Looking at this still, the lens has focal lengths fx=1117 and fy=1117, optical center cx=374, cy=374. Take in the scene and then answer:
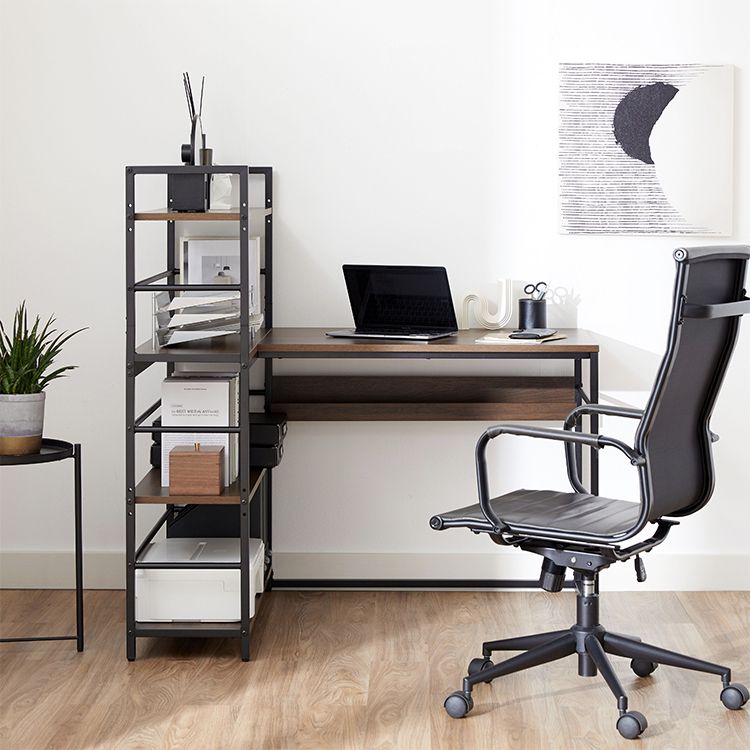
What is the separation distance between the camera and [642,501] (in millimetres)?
2639

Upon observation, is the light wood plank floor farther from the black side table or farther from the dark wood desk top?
the dark wood desk top

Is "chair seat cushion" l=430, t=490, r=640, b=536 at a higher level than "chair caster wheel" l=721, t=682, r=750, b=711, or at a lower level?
higher

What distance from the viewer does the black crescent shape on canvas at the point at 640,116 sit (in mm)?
3656

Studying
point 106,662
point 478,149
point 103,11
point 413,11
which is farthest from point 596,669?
point 103,11

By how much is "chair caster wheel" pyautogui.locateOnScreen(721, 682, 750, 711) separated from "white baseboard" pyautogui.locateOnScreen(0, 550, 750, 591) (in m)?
0.98

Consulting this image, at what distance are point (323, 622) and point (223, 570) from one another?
1.55 ft

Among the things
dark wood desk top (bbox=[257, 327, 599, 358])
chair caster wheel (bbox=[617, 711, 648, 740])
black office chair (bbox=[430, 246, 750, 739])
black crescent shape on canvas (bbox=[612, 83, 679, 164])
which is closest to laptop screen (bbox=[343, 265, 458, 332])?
dark wood desk top (bbox=[257, 327, 599, 358])

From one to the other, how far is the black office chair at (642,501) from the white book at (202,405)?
0.75 metres

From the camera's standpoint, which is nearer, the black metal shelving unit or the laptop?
the black metal shelving unit

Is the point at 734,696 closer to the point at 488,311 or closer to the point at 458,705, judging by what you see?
the point at 458,705

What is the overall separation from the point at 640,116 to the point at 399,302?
3.37ft

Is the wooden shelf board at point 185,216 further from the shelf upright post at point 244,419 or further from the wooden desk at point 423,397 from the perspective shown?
the wooden desk at point 423,397

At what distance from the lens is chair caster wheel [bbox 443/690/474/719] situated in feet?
9.12

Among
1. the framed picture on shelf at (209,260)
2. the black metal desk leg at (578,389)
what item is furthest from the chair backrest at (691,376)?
the framed picture on shelf at (209,260)
